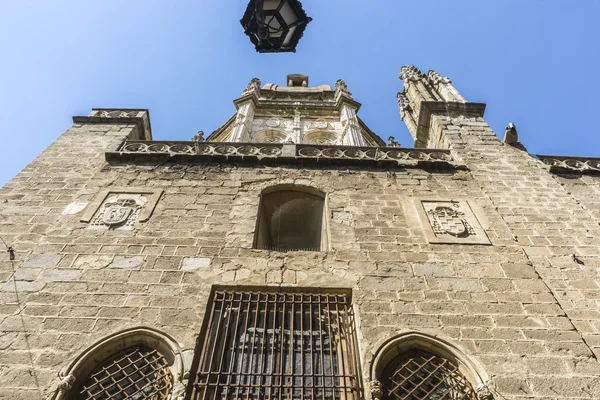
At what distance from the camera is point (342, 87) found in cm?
1616

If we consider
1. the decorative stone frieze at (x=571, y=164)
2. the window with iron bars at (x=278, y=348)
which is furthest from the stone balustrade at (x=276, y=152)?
the window with iron bars at (x=278, y=348)

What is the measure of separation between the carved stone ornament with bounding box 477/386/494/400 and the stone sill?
4.16 meters

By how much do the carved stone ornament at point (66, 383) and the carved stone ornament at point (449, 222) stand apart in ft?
14.1

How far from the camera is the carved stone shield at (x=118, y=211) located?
18.4ft

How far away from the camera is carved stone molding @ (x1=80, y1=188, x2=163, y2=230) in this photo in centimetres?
558

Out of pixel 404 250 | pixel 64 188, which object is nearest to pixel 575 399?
pixel 404 250

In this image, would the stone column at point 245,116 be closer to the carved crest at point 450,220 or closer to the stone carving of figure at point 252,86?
the stone carving of figure at point 252,86

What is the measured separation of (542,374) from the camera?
150 inches

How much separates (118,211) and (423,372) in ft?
14.8

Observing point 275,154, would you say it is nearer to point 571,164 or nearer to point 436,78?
point 571,164

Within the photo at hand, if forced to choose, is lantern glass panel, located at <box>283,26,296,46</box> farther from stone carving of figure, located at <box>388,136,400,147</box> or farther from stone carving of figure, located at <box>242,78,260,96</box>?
stone carving of figure, located at <box>242,78,260,96</box>

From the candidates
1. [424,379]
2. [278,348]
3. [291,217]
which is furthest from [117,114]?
[424,379]

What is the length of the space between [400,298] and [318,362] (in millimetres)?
1178

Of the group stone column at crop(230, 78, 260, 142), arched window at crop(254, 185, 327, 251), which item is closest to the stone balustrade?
arched window at crop(254, 185, 327, 251)
